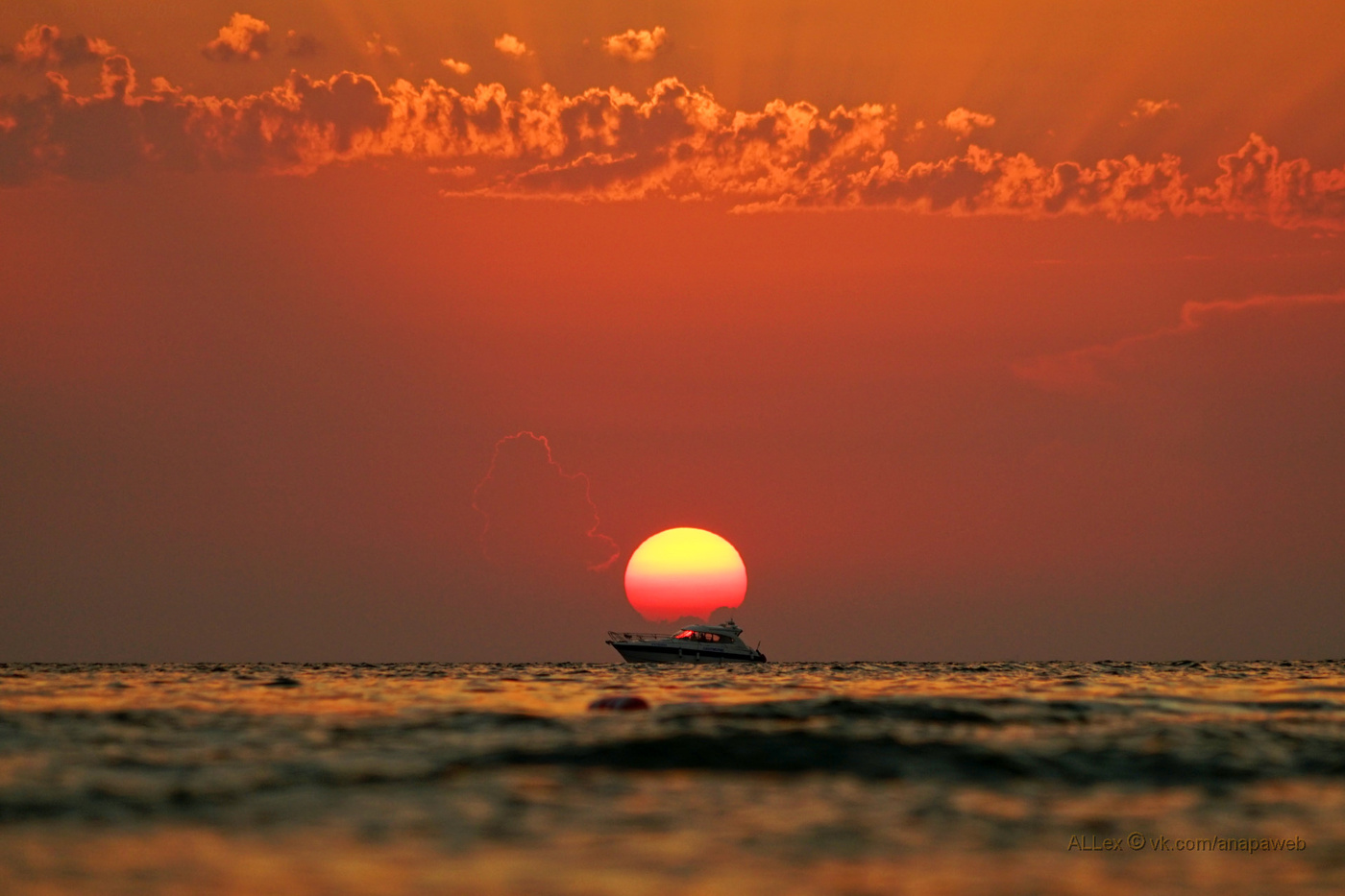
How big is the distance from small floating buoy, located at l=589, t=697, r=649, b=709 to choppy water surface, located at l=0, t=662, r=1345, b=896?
4084 mm

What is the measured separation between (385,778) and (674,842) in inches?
300

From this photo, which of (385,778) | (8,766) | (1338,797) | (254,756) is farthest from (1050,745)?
(8,766)

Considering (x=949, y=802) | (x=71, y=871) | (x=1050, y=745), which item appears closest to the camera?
(x=71, y=871)

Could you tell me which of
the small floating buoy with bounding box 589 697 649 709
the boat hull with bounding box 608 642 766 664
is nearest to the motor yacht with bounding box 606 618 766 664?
the boat hull with bounding box 608 642 766 664

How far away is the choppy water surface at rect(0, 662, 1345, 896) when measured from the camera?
14656 millimetres

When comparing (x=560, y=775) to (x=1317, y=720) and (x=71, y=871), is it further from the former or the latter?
(x=1317, y=720)

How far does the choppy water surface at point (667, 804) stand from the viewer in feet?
48.1

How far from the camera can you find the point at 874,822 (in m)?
18.6

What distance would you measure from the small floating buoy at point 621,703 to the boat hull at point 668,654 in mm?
112930

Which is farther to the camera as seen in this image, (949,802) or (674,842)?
(949,802)

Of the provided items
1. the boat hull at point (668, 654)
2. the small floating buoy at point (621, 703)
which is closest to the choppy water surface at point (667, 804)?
the small floating buoy at point (621, 703)

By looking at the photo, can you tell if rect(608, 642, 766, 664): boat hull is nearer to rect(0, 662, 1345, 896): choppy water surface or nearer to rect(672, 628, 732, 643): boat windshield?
rect(672, 628, 732, 643): boat windshield

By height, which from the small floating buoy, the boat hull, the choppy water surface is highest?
the boat hull

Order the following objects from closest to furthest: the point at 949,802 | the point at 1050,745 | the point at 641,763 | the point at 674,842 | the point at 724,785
Answer: the point at 674,842
the point at 949,802
the point at 724,785
the point at 641,763
the point at 1050,745
